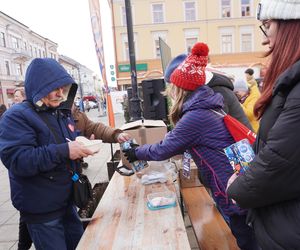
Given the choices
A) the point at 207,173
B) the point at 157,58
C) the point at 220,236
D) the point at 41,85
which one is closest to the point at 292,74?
the point at 207,173

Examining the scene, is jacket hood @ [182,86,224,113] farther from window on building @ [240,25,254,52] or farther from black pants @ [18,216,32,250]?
window on building @ [240,25,254,52]

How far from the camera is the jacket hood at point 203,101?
1973mm

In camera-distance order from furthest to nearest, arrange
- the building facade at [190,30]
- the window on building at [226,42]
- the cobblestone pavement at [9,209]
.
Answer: the window on building at [226,42], the building facade at [190,30], the cobblestone pavement at [9,209]

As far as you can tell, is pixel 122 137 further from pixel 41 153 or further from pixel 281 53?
pixel 281 53

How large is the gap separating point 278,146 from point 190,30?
93.8 feet


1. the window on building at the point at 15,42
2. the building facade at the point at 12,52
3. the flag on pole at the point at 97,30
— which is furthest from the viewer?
the window on building at the point at 15,42

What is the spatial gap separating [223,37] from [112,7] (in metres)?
10.9

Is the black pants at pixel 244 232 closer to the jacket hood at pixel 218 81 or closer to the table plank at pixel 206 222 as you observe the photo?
the table plank at pixel 206 222

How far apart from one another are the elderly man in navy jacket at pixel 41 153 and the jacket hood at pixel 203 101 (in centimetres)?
76

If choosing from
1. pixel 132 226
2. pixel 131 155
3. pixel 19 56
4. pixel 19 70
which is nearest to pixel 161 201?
pixel 132 226

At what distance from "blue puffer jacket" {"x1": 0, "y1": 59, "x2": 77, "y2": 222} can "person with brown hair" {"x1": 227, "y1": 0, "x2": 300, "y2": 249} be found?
3.96 ft

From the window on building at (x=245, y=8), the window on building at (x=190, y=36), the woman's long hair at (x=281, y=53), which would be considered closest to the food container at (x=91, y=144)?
Result: the woman's long hair at (x=281, y=53)

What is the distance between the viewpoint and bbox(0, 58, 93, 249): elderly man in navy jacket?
1846 millimetres

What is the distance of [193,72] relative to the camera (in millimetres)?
2125
